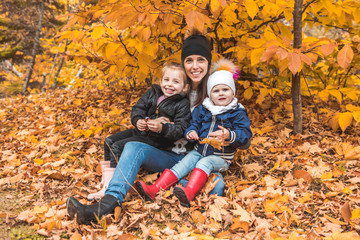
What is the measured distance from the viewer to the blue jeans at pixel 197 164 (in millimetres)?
2262

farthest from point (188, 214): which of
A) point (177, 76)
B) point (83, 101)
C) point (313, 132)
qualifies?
point (83, 101)

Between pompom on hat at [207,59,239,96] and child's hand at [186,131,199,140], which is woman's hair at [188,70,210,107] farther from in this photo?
child's hand at [186,131,199,140]

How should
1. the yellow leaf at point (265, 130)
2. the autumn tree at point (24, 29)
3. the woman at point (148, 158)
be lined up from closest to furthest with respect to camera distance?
the woman at point (148, 158)
the yellow leaf at point (265, 130)
the autumn tree at point (24, 29)

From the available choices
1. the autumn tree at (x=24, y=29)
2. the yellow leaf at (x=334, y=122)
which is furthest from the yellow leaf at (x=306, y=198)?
the autumn tree at (x=24, y=29)

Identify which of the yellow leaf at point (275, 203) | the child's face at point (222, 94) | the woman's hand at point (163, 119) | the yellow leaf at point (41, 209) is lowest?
the yellow leaf at point (41, 209)

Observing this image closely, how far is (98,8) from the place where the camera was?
8.33ft

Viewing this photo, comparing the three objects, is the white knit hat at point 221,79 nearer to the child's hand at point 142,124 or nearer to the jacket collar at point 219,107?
the jacket collar at point 219,107

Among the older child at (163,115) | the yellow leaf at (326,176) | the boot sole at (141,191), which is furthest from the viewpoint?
the older child at (163,115)

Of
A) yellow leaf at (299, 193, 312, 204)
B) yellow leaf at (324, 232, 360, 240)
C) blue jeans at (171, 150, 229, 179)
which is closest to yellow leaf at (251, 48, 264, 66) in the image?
blue jeans at (171, 150, 229, 179)

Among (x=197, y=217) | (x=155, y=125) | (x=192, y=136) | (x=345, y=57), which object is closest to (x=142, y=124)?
(x=155, y=125)

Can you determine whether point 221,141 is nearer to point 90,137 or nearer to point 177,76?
point 177,76

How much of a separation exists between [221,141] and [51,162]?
2.15m

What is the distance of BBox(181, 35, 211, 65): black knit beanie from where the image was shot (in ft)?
8.52

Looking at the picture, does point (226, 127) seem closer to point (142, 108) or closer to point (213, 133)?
point (213, 133)
